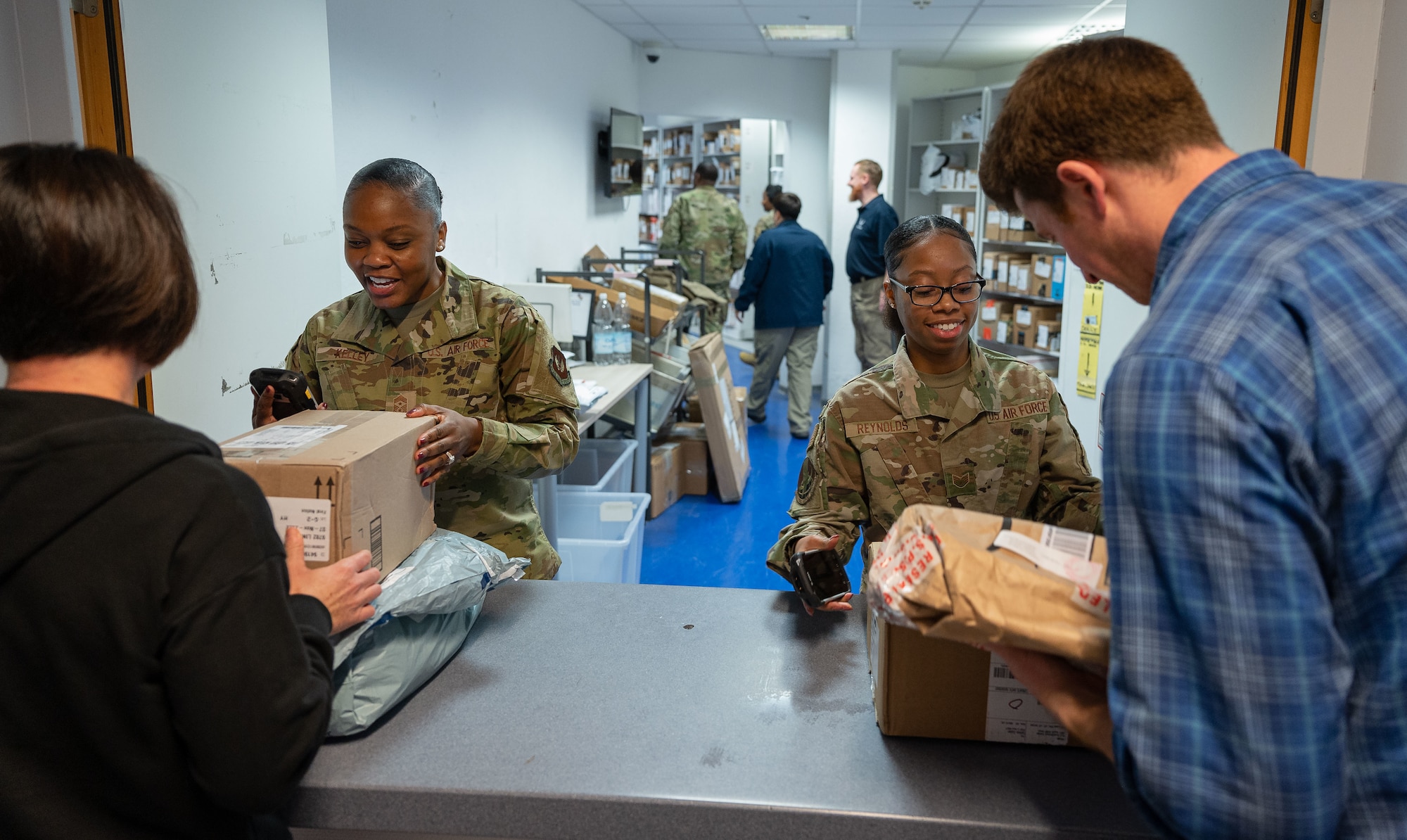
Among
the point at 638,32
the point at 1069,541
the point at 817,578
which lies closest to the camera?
the point at 1069,541

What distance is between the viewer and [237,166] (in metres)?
2.23

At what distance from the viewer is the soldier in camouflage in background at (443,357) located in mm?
1752

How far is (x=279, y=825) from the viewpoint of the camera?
100cm

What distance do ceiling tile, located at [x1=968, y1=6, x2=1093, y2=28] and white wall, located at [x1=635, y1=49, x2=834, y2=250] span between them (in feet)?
6.71

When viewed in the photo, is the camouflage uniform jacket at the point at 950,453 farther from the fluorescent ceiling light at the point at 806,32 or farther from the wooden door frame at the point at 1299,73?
the fluorescent ceiling light at the point at 806,32

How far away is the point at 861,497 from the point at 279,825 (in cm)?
108

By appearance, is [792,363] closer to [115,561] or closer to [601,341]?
[601,341]

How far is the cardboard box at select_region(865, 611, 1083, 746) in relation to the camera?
3.62ft

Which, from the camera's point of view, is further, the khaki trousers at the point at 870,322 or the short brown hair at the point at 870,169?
the khaki trousers at the point at 870,322

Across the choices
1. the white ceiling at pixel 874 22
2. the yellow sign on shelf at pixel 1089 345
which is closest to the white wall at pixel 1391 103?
the yellow sign on shelf at pixel 1089 345

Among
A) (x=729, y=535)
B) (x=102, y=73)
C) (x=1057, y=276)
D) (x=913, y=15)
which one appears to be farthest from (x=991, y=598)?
(x=913, y=15)

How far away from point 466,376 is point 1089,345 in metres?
3.60

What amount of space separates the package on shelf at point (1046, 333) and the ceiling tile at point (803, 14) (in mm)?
2584

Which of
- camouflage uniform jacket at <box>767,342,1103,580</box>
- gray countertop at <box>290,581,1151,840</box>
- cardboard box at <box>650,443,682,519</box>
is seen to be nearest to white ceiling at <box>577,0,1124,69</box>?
cardboard box at <box>650,443,682,519</box>
